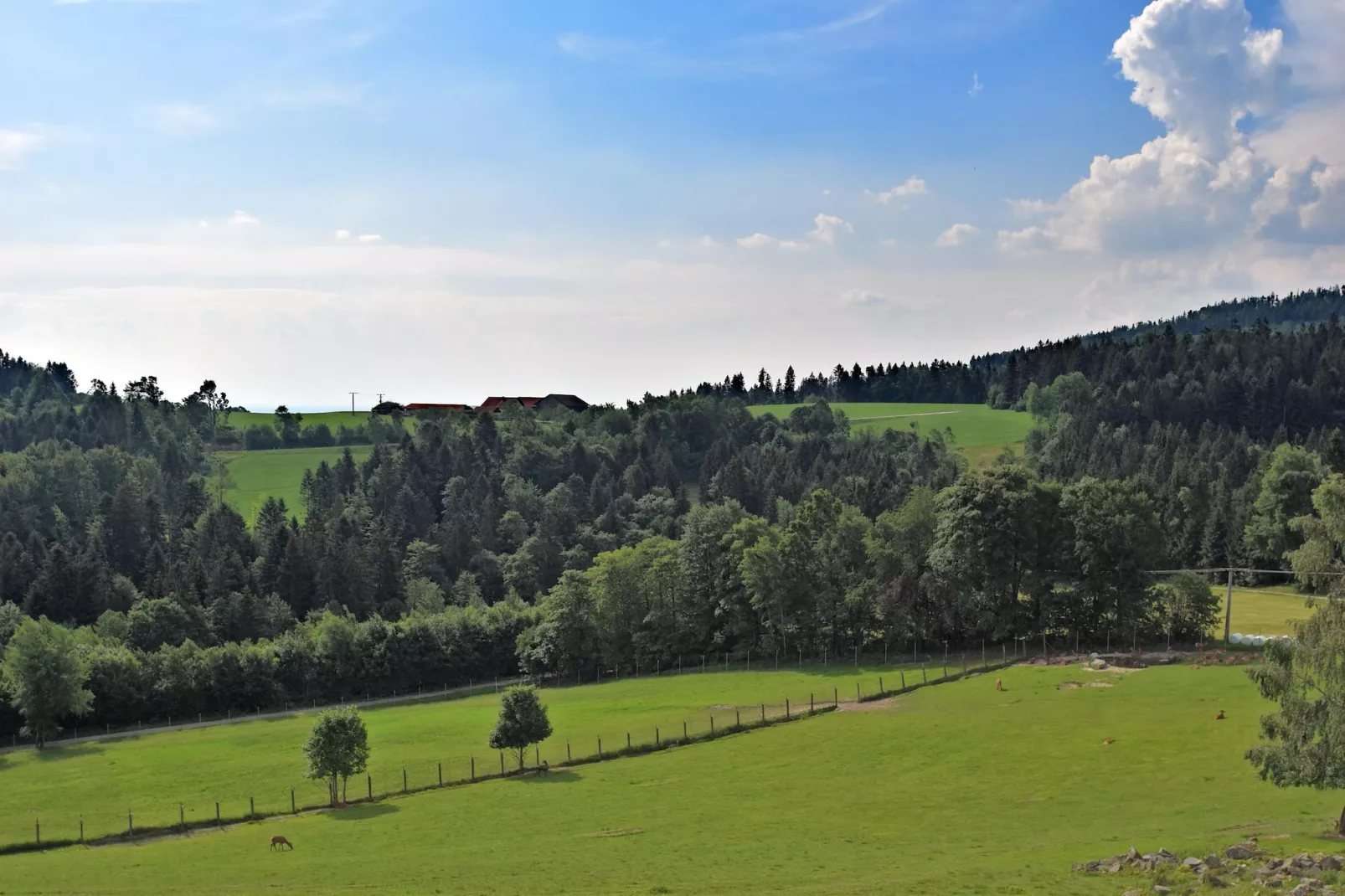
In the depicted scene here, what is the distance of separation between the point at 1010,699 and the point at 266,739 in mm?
54058

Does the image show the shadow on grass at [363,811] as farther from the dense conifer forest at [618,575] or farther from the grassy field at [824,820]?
the dense conifer forest at [618,575]

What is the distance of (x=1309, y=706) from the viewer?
121 ft

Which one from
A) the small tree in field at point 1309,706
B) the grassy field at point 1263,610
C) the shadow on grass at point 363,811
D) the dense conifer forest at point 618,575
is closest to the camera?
the small tree in field at point 1309,706

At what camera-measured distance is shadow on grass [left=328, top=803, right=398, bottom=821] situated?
175 feet

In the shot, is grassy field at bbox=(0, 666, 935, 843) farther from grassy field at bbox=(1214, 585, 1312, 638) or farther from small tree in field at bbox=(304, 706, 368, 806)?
grassy field at bbox=(1214, 585, 1312, 638)

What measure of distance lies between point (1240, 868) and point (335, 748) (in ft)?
142

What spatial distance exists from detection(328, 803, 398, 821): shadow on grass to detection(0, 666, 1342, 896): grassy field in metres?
0.21

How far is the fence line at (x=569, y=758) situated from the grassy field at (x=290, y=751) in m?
0.42

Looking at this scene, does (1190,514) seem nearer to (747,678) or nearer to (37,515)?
(747,678)

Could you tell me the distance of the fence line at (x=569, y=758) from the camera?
2120 inches

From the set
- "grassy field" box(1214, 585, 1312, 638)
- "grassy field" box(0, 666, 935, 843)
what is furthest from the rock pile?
"grassy field" box(1214, 585, 1312, 638)

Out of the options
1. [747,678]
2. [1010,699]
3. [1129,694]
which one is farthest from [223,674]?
[1129,694]

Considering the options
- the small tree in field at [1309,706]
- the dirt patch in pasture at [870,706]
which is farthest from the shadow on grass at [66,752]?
the small tree in field at [1309,706]

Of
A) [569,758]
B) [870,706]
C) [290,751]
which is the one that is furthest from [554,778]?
[290,751]
